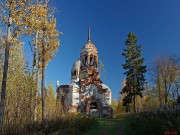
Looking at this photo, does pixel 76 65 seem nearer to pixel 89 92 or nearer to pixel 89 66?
pixel 89 66

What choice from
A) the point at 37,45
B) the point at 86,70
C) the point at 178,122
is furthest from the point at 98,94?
the point at 178,122

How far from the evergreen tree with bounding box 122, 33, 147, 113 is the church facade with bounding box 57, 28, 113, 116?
800 cm

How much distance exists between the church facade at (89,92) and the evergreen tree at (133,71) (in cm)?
800

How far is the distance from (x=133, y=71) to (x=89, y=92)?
36.7 feet

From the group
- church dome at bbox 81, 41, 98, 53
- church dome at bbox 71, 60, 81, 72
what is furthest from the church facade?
church dome at bbox 71, 60, 81, 72

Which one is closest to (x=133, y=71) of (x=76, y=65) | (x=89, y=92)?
(x=89, y=92)

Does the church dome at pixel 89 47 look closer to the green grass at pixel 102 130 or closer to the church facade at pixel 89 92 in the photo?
the church facade at pixel 89 92

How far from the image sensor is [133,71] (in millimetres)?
37750

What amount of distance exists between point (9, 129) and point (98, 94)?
111 ft

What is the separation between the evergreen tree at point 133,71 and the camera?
36844 mm

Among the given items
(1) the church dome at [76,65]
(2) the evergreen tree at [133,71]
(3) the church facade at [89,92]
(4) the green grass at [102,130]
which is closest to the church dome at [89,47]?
(3) the church facade at [89,92]

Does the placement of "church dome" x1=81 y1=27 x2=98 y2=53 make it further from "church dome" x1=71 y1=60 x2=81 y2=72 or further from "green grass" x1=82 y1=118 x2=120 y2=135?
"green grass" x1=82 y1=118 x2=120 y2=135

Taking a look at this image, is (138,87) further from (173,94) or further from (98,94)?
(98,94)

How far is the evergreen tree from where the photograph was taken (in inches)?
1451
